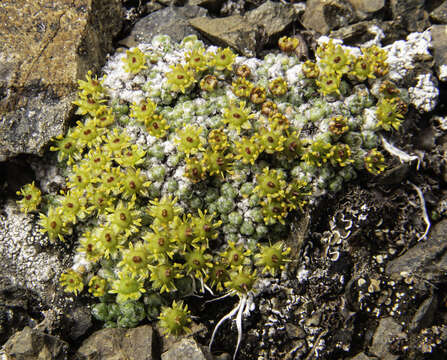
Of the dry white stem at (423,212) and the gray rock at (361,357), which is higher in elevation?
the dry white stem at (423,212)

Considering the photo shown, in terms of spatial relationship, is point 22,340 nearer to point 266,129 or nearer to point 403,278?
point 266,129

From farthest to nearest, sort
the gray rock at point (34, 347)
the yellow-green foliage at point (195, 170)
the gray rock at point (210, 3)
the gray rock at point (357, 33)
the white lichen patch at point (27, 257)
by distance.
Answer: the gray rock at point (210, 3)
the gray rock at point (357, 33)
the white lichen patch at point (27, 257)
the yellow-green foliage at point (195, 170)
the gray rock at point (34, 347)

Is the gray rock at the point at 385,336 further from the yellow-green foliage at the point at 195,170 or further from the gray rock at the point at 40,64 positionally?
the gray rock at the point at 40,64

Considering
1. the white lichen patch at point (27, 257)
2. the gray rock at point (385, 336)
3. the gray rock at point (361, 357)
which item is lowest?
the gray rock at point (361, 357)

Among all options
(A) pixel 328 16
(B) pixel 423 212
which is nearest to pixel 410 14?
(A) pixel 328 16

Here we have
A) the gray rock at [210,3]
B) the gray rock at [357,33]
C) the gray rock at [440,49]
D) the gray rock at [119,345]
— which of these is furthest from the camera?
the gray rock at [210,3]

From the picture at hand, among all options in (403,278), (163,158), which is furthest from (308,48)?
(403,278)

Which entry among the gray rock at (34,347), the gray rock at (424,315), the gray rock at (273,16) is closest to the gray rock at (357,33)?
the gray rock at (273,16)

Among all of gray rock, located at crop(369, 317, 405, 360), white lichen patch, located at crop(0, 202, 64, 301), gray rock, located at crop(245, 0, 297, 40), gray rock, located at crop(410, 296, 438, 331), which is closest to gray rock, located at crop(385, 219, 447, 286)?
gray rock, located at crop(410, 296, 438, 331)
